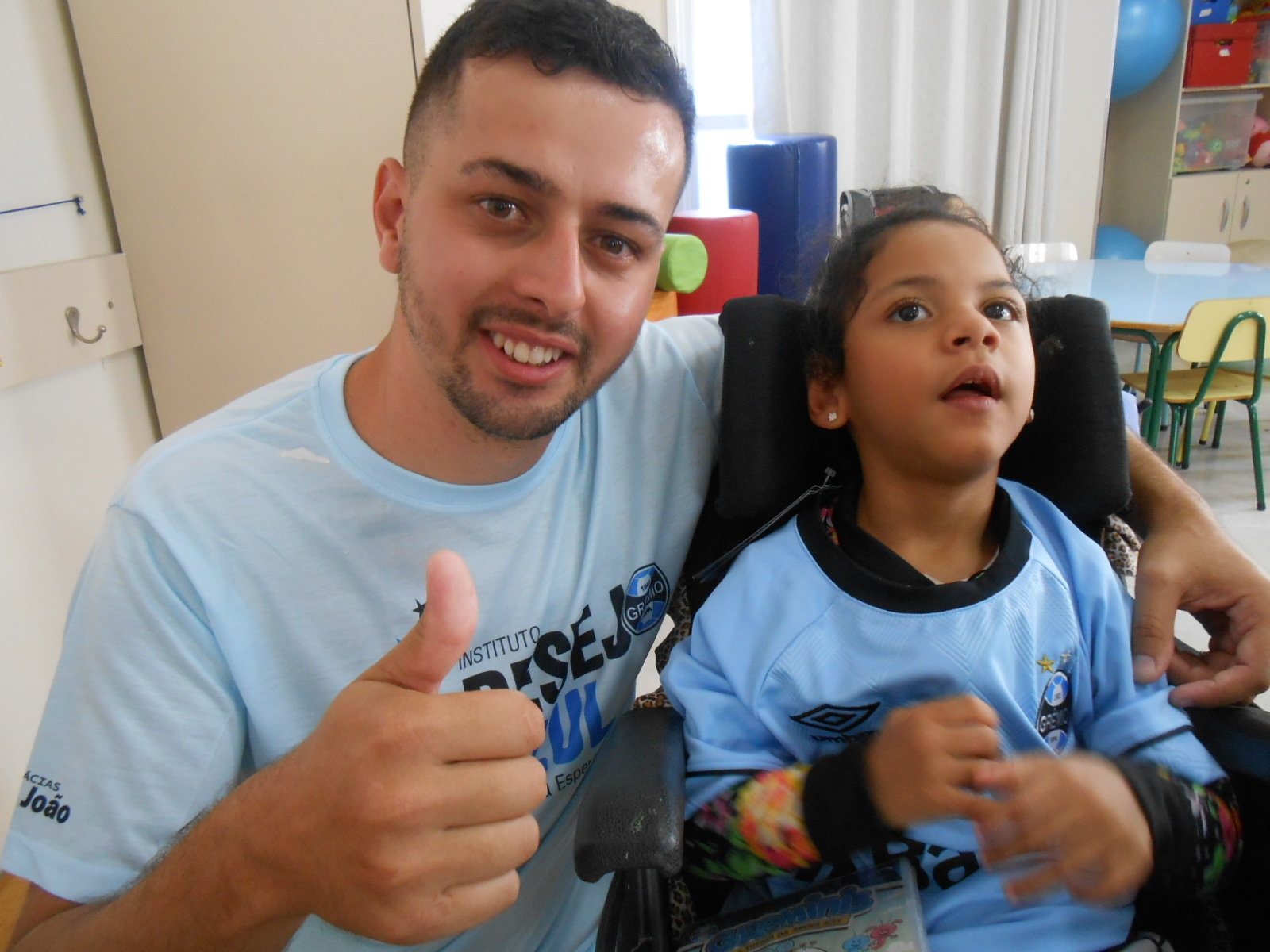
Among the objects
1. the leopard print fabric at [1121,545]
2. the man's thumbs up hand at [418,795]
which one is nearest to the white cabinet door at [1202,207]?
the leopard print fabric at [1121,545]

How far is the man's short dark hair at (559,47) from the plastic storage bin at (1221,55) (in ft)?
15.0

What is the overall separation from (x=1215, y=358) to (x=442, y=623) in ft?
10.5

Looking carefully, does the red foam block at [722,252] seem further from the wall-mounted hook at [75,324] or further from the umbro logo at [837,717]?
the umbro logo at [837,717]

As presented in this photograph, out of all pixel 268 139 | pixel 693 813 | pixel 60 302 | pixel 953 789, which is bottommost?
pixel 693 813

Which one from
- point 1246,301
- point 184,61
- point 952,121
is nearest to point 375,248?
point 184,61

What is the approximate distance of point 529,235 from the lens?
0.91 metres

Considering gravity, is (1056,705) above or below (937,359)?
below

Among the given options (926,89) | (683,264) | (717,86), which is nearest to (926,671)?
(683,264)

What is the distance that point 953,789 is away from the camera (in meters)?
0.72

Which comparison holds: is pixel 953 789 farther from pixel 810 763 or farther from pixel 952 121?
pixel 952 121

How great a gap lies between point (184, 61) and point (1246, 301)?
325cm

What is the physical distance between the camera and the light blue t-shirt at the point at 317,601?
788 millimetres

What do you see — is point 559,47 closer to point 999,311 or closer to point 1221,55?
point 999,311

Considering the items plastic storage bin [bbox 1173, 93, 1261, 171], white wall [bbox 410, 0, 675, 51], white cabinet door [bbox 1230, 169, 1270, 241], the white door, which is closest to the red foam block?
white wall [bbox 410, 0, 675, 51]
